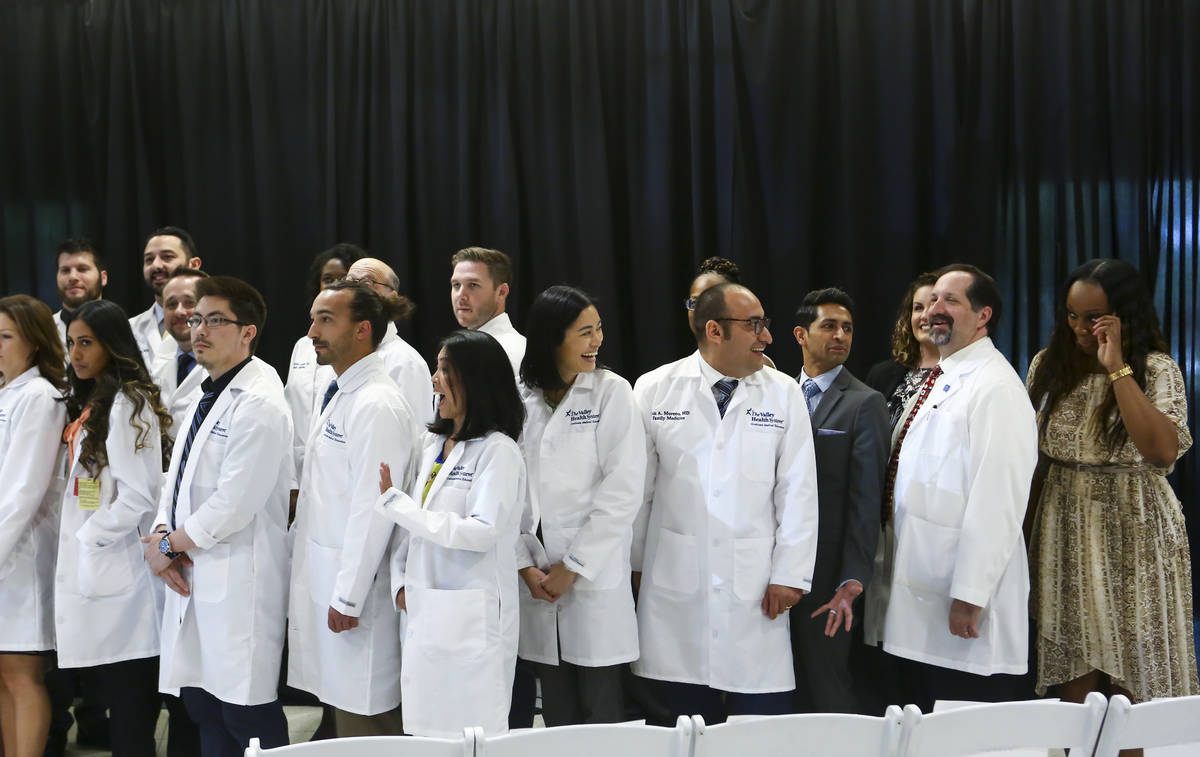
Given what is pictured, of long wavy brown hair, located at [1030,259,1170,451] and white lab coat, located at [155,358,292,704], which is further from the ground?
long wavy brown hair, located at [1030,259,1170,451]

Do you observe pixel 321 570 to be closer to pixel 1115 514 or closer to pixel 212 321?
pixel 212 321

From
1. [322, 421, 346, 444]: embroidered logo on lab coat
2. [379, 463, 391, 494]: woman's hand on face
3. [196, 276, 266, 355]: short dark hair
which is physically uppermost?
[196, 276, 266, 355]: short dark hair

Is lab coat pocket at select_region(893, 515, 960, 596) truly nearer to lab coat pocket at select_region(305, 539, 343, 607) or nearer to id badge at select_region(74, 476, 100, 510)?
lab coat pocket at select_region(305, 539, 343, 607)

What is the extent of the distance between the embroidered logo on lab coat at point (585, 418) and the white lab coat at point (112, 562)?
4.50 feet

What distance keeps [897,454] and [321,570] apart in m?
1.77

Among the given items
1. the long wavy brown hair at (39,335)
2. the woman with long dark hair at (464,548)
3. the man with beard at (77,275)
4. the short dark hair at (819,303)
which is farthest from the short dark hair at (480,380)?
the man with beard at (77,275)

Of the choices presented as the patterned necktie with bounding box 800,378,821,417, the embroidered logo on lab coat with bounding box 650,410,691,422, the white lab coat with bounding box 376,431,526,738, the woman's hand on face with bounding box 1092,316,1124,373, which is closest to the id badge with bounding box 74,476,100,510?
the white lab coat with bounding box 376,431,526,738

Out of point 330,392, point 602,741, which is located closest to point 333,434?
point 330,392

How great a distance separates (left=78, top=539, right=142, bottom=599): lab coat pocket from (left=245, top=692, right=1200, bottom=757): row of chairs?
1.59 metres

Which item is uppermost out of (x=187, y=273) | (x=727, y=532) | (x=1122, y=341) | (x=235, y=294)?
(x=187, y=273)

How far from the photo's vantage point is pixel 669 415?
116 inches

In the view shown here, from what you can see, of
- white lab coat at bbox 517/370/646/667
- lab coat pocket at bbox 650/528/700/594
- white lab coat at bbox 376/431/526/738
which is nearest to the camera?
white lab coat at bbox 376/431/526/738

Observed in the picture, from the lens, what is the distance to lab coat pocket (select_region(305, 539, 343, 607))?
2.79 meters

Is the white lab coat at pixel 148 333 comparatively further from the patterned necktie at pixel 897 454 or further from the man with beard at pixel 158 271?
the patterned necktie at pixel 897 454
